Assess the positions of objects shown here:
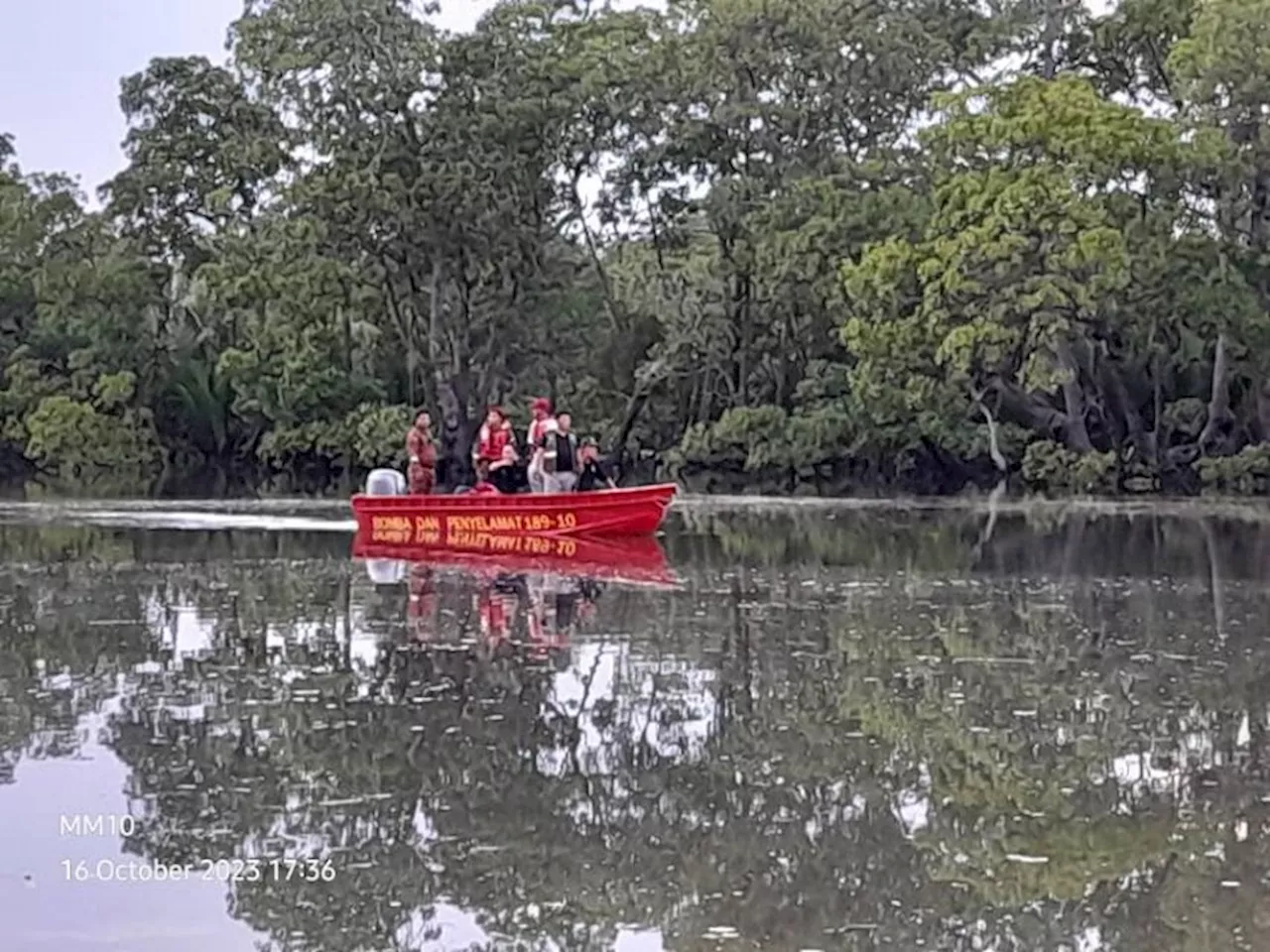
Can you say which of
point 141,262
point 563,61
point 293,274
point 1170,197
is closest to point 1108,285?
point 1170,197

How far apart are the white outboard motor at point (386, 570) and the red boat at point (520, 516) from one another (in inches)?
61.0

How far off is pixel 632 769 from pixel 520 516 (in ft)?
37.7

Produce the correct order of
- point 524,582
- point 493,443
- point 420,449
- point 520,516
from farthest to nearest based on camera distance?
point 493,443 < point 420,449 < point 520,516 < point 524,582

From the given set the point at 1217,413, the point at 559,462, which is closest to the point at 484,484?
the point at 559,462

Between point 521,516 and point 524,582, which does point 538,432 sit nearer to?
point 521,516

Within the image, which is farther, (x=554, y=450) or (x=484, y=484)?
(x=484, y=484)

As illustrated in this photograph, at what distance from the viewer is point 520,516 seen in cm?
1961

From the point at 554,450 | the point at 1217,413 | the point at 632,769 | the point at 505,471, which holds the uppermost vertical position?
the point at 1217,413

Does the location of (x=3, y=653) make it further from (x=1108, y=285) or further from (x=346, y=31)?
(x=346, y=31)

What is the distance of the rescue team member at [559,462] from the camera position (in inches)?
834

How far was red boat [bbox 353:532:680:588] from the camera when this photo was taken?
16.7 meters

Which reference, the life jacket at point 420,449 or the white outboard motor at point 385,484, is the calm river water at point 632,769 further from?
the life jacket at point 420,449

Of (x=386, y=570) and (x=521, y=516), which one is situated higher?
(x=521, y=516)

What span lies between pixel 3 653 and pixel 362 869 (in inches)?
215
